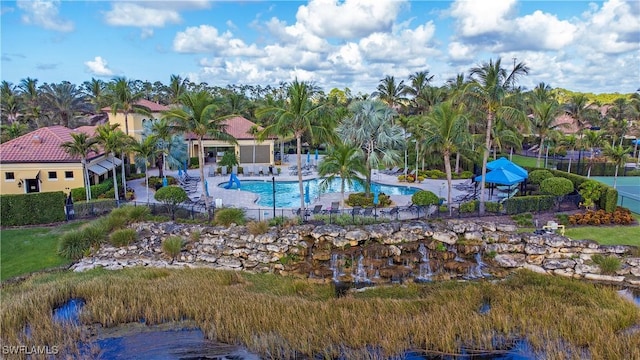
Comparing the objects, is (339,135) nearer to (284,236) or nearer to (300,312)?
(284,236)

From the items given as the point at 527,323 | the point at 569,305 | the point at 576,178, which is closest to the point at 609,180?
the point at 576,178

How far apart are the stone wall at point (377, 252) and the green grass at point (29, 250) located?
1.40m

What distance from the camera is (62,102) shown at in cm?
4000

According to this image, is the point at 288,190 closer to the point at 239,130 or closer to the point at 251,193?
the point at 251,193

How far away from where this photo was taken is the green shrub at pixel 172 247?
16.9 m

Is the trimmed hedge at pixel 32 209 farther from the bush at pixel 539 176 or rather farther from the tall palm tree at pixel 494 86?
the bush at pixel 539 176

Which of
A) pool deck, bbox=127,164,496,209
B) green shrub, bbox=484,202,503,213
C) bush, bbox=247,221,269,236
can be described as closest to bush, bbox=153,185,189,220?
pool deck, bbox=127,164,496,209

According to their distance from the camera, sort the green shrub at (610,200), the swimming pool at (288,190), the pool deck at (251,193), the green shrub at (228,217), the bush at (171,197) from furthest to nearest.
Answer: the swimming pool at (288,190), the pool deck at (251,193), the bush at (171,197), the green shrub at (610,200), the green shrub at (228,217)

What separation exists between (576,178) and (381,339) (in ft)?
62.1

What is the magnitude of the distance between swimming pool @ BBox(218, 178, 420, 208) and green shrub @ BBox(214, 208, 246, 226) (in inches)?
195

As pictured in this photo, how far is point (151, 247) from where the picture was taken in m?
17.5

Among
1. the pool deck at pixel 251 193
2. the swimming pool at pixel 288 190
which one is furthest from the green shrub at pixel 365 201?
the swimming pool at pixel 288 190

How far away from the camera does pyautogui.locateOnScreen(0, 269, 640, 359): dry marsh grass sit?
1021 centimetres

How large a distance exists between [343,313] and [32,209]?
57.9ft
